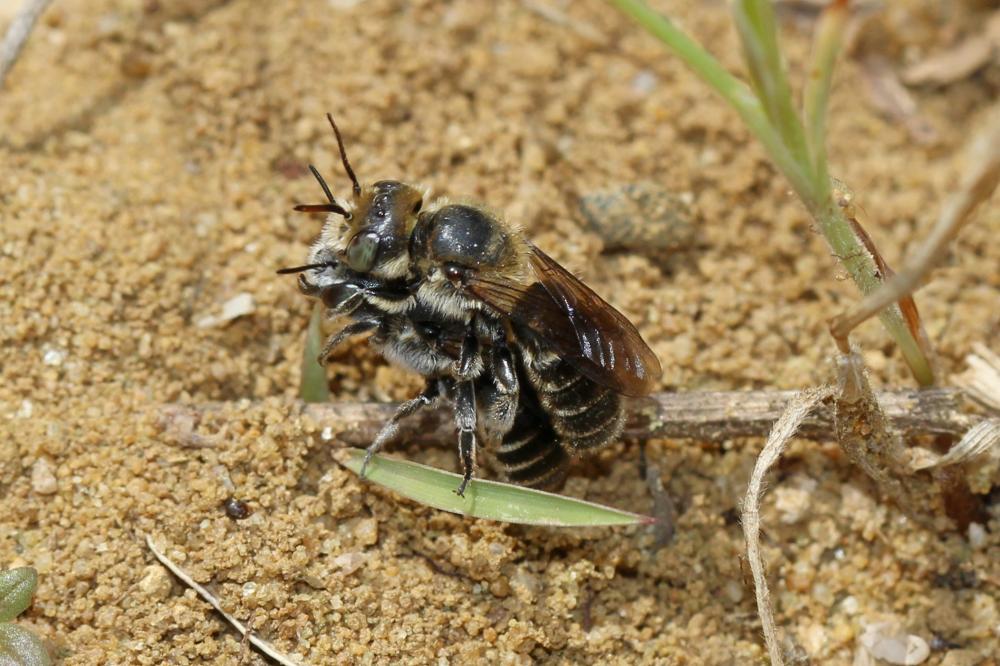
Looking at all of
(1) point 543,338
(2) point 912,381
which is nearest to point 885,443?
(2) point 912,381

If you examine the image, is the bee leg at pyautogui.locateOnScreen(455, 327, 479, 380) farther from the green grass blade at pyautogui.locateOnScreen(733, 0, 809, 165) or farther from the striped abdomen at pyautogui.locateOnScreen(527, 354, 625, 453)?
the green grass blade at pyautogui.locateOnScreen(733, 0, 809, 165)

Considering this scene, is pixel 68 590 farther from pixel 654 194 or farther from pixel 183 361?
pixel 654 194

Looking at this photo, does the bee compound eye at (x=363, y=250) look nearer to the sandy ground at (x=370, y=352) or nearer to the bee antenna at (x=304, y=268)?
the bee antenna at (x=304, y=268)

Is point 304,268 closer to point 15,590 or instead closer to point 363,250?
point 363,250

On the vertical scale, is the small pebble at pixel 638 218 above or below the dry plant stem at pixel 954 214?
below

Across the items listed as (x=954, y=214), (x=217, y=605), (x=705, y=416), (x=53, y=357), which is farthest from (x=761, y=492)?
(x=53, y=357)

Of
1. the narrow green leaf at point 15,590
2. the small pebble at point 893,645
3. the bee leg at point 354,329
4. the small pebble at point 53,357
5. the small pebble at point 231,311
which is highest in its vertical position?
the bee leg at point 354,329

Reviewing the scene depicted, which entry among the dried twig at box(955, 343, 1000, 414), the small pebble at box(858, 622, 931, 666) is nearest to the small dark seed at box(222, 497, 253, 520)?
the small pebble at box(858, 622, 931, 666)

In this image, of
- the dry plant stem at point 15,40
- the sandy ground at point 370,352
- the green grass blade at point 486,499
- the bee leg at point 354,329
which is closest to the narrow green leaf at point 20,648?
the sandy ground at point 370,352
